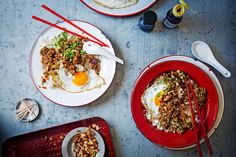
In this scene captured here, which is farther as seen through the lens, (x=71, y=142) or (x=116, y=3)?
(x=116, y=3)

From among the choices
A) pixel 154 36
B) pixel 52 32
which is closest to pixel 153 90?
pixel 154 36

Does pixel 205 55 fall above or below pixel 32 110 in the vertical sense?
above

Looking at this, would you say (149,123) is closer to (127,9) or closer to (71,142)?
(71,142)

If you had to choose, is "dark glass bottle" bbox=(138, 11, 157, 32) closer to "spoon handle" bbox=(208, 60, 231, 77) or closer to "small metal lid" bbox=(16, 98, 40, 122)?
"spoon handle" bbox=(208, 60, 231, 77)

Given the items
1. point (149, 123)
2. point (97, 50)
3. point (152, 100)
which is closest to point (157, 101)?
point (152, 100)

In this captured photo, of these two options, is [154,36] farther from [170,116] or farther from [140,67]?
[170,116]

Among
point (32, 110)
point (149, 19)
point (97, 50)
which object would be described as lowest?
point (32, 110)
